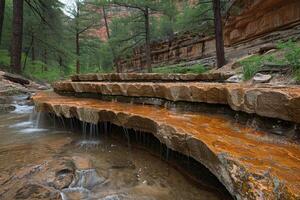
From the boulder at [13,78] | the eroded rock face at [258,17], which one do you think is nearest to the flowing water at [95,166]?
the boulder at [13,78]

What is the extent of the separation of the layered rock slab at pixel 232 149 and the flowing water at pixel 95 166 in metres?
0.35

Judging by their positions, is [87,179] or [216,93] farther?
[216,93]

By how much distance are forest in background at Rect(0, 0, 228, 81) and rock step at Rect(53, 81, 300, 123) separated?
21.5 feet

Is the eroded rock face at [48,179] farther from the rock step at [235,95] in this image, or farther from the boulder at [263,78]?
the boulder at [263,78]

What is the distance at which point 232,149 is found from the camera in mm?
1743

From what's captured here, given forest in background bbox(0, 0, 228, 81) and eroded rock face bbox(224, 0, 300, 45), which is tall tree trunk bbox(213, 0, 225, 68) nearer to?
forest in background bbox(0, 0, 228, 81)

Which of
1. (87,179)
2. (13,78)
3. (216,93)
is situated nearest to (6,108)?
(13,78)

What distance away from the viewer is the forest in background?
11.0 metres

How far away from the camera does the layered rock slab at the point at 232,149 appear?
1344 mm

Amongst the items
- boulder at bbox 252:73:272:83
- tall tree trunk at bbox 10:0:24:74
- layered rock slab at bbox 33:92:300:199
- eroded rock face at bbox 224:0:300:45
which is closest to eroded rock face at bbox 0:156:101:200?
layered rock slab at bbox 33:92:300:199

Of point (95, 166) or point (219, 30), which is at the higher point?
point (219, 30)

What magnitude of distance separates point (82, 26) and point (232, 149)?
18.8 m

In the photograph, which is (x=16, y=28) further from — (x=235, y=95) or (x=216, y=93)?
(x=235, y=95)

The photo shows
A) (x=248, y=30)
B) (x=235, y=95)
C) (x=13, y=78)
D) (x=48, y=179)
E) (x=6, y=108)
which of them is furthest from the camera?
(x=248, y=30)
